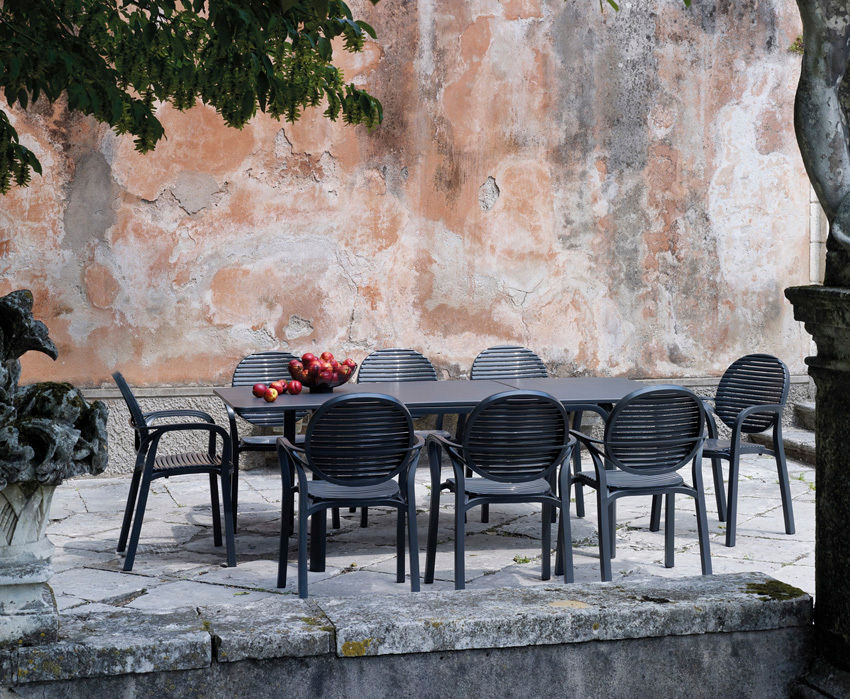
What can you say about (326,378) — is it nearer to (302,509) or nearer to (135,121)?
(302,509)

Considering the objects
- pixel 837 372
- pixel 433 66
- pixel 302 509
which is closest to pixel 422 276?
pixel 433 66

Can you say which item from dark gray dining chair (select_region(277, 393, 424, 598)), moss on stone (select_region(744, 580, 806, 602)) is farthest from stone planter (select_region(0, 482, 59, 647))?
dark gray dining chair (select_region(277, 393, 424, 598))

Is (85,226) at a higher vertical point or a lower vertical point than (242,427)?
higher

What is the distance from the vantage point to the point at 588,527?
5.55 meters

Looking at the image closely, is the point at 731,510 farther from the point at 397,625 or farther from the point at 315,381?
the point at 397,625

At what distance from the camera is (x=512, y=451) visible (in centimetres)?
421

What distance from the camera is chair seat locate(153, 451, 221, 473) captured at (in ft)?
15.7

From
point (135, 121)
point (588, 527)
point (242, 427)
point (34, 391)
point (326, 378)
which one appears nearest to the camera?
point (34, 391)

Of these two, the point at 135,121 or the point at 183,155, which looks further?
the point at 183,155

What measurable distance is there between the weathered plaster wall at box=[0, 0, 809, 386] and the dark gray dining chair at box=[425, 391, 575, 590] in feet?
10.7

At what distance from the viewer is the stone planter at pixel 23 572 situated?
2223mm

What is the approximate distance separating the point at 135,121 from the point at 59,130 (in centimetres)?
312

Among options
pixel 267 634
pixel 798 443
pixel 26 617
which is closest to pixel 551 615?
pixel 267 634

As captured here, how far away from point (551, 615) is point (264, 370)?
12.5 ft
